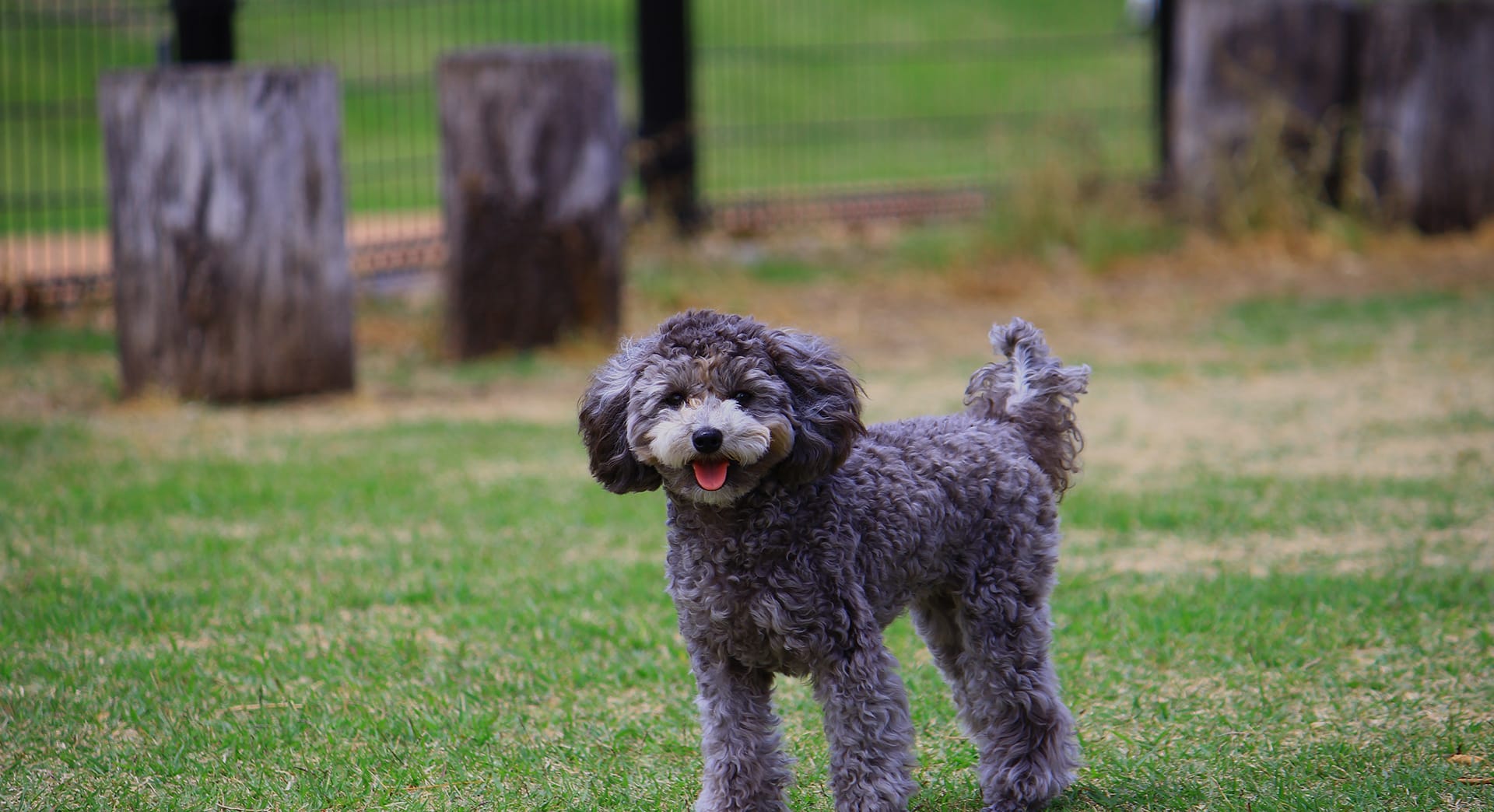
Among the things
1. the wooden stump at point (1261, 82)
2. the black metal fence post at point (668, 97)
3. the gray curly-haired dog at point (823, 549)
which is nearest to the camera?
the gray curly-haired dog at point (823, 549)

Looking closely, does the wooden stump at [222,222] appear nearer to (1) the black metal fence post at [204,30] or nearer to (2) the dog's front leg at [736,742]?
(1) the black metal fence post at [204,30]

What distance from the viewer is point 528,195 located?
32.5ft

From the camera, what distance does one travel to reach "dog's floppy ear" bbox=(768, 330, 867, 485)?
3775 mm

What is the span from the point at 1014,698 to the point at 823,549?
0.70m

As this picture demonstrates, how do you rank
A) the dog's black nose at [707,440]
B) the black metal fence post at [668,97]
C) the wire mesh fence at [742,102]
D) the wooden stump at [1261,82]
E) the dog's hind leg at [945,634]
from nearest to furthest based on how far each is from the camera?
the dog's black nose at [707,440], the dog's hind leg at [945,634], the wooden stump at [1261,82], the wire mesh fence at [742,102], the black metal fence post at [668,97]

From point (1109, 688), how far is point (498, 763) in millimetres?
1920

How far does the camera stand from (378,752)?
15.1 feet

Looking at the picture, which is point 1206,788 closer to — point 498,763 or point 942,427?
point 942,427

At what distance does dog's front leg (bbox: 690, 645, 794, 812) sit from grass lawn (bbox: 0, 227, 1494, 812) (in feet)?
1.14

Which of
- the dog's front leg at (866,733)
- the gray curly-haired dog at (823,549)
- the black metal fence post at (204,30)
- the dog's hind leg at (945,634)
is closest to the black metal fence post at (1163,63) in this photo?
the black metal fence post at (204,30)

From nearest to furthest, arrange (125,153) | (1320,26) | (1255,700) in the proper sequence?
(1255,700) → (125,153) → (1320,26)

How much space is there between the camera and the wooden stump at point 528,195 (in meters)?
→ 9.85

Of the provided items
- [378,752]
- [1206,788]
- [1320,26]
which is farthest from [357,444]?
[1320,26]

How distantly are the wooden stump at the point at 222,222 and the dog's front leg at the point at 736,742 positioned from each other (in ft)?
18.5
